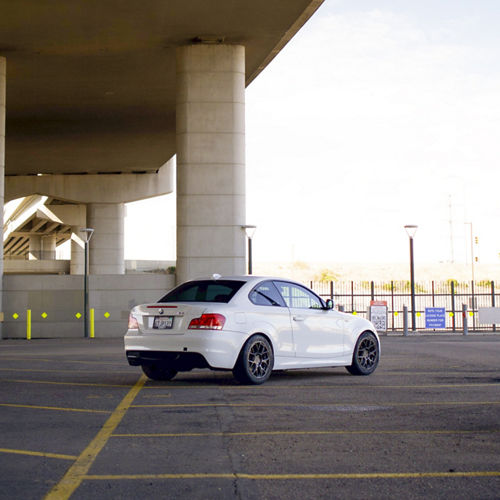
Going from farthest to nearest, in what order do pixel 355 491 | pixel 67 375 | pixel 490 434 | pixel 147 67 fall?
1. pixel 147 67
2. pixel 67 375
3. pixel 490 434
4. pixel 355 491

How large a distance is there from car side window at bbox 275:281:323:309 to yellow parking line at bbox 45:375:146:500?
382cm

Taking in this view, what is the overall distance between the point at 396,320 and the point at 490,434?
45954 mm

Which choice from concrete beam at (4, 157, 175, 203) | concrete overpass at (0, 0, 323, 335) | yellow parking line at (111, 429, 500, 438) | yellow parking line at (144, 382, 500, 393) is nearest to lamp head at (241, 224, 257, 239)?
concrete overpass at (0, 0, 323, 335)

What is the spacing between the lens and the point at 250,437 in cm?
781

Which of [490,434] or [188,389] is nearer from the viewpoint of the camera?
[490,434]

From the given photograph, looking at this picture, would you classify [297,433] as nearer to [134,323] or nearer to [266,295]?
[266,295]

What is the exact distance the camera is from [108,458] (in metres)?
6.80

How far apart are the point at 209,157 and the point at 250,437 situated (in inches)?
849

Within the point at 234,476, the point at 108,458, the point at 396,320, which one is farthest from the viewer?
the point at 396,320

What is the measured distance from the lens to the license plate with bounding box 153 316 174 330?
12148 millimetres

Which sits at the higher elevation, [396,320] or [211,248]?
[211,248]

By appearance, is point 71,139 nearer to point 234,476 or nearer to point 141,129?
point 141,129

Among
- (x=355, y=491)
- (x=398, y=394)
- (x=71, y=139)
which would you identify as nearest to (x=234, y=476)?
(x=355, y=491)

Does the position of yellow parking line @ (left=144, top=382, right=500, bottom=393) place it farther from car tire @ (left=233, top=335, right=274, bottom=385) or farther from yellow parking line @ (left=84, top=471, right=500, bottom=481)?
yellow parking line @ (left=84, top=471, right=500, bottom=481)
